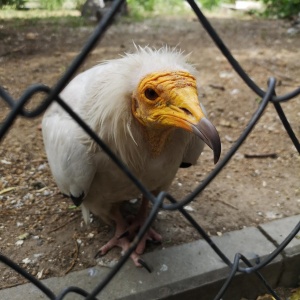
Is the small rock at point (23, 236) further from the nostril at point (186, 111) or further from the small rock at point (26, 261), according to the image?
the nostril at point (186, 111)

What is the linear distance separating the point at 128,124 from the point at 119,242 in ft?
3.10

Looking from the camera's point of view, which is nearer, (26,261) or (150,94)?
(150,94)

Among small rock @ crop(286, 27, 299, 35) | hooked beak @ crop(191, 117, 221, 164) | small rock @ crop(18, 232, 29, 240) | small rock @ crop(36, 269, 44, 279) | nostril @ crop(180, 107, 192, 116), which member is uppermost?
nostril @ crop(180, 107, 192, 116)

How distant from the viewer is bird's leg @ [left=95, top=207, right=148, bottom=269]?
6.93ft

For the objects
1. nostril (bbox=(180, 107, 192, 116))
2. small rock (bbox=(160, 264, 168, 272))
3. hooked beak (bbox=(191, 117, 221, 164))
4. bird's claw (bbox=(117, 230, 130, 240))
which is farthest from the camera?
bird's claw (bbox=(117, 230, 130, 240))

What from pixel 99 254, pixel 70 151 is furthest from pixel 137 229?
pixel 70 151

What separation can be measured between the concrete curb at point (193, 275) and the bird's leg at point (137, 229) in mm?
123

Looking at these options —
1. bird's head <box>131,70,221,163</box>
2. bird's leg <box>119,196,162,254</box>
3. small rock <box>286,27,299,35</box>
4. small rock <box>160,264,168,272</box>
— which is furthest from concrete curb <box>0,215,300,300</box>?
small rock <box>286,27,299,35</box>

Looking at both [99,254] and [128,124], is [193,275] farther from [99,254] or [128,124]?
[128,124]

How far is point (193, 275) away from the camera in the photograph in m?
1.97

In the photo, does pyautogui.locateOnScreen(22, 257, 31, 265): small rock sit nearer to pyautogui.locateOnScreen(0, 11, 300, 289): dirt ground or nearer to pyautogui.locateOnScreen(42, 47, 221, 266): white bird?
pyautogui.locateOnScreen(0, 11, 300, 289): dirt ground

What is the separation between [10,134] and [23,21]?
14.6 ft

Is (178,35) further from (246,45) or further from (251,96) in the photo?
(251,96)

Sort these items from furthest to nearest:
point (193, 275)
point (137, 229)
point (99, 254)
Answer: point (137, 229) < point (99, 254) < point (193, 275)
